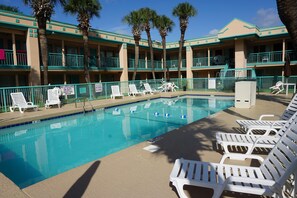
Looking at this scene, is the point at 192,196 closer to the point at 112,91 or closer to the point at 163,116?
the point at 163,116

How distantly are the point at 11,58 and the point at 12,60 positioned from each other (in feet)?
0.59

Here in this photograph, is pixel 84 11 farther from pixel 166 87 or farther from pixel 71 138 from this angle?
pixel 71 138

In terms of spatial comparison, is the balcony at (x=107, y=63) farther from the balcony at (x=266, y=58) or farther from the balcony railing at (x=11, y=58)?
the balcony at (x=266, y=58)

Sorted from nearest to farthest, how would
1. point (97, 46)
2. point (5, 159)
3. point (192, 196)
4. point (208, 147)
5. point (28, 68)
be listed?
point (192, 196), point (208, 147), point (5, 159), point (28, 68), point (97, 46)

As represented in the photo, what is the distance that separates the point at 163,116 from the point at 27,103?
304 inches

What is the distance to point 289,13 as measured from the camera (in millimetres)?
4969

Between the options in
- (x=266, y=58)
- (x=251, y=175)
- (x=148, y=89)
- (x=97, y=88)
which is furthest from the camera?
(x=266, y=58)

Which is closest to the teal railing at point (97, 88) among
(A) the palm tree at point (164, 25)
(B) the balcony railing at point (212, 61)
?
(A) the palm tree at point (164, 25)

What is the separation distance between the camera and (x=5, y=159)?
6461mm

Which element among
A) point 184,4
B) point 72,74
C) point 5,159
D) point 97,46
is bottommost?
point 5,159

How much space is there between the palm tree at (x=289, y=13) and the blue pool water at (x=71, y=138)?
5499 millimetres

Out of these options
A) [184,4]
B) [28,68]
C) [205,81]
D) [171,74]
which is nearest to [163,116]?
[28,68]

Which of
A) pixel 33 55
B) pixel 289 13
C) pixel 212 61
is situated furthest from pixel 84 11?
pixel 289 13

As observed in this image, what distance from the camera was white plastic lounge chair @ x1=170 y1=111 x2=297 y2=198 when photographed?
8.25 feet
